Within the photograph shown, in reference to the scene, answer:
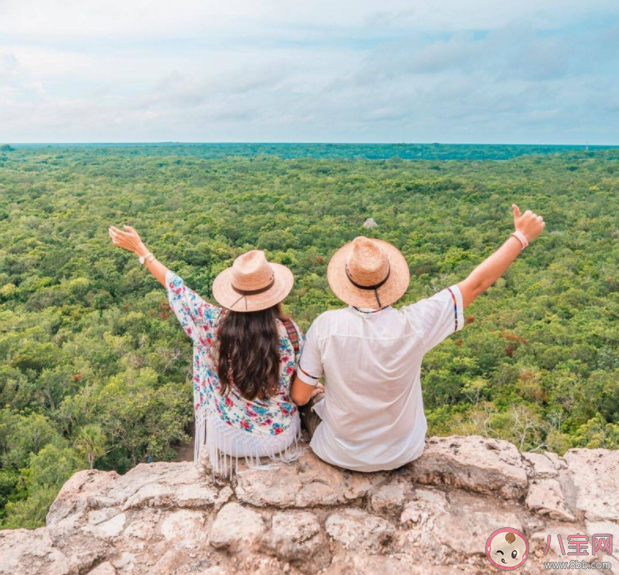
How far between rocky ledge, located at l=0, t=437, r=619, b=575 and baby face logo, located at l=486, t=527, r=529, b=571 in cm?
3

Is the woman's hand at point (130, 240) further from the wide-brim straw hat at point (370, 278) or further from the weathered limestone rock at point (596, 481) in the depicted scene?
the weathered limestone rock at point (596, 481)

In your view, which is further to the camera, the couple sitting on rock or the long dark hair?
the long dark hair

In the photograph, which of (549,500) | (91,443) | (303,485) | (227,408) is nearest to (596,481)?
(549,500)

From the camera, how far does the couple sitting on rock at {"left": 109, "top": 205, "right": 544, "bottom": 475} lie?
7.76 feet

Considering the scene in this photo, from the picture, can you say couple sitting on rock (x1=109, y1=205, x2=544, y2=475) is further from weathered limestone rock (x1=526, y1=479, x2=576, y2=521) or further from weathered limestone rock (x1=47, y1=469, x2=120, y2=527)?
weathered limestone rock (x1=47, y1=469, x2=120, y2=527)

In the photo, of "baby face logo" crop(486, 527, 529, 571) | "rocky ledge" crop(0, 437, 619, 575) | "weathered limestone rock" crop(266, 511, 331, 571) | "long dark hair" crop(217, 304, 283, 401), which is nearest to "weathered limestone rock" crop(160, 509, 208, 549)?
"rocky ledge" crop(0, 437, 619, 575)

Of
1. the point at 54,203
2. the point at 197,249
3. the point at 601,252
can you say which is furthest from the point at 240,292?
the point at 54,203

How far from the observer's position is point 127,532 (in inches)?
103

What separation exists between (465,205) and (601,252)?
65.7 feet

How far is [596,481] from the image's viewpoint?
2.78 metres

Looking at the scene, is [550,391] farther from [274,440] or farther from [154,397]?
[274,440]

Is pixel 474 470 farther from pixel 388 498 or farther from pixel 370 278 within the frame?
pixel 370 278

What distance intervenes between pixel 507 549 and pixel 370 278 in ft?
4.66

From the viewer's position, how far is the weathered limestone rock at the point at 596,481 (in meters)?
2.57
